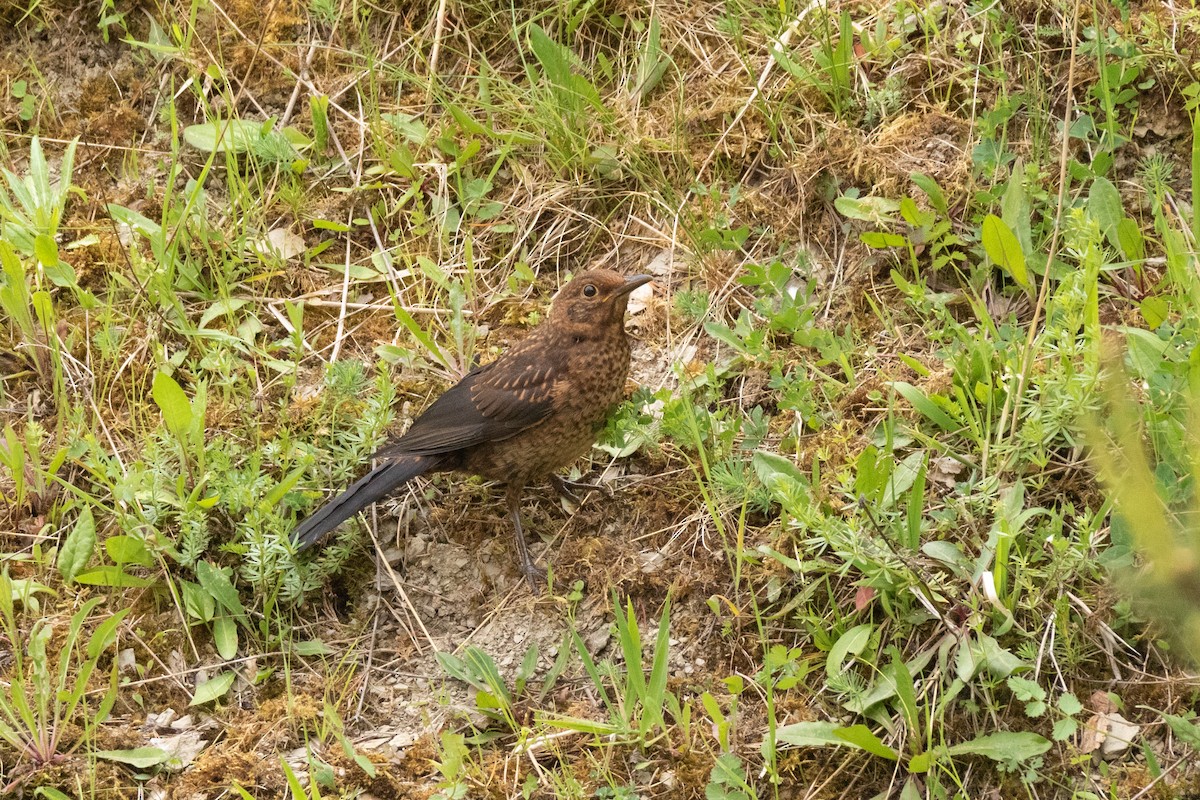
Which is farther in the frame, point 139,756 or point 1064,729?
point 139,756

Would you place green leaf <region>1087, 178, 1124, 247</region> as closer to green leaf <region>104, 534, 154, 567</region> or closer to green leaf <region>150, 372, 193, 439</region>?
green leaf <region>150, 372, 193, 439</region>

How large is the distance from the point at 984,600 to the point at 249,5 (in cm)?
458

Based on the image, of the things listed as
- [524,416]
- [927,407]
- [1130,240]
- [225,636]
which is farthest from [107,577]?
[1130,240]

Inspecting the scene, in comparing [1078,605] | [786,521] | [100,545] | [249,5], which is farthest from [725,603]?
[249,5]

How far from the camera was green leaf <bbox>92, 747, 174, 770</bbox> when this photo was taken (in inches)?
152

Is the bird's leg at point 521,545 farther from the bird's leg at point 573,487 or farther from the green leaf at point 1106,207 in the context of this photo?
the green leaf at point 1106,207

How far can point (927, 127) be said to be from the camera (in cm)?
484

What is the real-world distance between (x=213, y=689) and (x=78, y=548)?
77 cm

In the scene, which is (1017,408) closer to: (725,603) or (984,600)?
(984,600)

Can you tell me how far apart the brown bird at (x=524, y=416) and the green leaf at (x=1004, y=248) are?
127cm

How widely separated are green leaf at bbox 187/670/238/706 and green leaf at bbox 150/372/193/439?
94cm

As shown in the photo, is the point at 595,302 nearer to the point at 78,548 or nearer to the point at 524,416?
the point at 524,416

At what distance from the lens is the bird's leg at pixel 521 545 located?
4289 mm

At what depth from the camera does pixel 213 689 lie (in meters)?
4.08
